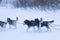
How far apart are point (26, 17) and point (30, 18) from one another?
6cm

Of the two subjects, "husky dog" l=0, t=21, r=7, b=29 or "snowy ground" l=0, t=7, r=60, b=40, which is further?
"husky dog" l=0, t=21, r=7, b=29

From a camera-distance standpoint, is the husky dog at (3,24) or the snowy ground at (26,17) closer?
the snowy ground at (26,17)

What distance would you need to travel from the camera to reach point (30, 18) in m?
1.77

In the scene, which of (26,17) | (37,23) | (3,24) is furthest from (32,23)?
(3,24)

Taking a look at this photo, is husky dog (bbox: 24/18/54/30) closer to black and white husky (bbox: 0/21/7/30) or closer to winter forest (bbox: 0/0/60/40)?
winter forest (bbox: 0/0/60/40)

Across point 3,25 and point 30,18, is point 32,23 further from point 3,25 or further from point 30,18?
point 3,25

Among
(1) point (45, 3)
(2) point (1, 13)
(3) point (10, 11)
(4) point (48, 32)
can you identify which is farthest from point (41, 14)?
(2) point (1, 13)

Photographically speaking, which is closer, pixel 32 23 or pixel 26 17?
pixel 32 23

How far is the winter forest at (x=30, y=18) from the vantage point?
1664mm

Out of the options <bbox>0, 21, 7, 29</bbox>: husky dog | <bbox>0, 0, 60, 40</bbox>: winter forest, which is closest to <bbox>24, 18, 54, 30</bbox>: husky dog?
<bbox>0, 0, 60, 40</bbox>: winter forest

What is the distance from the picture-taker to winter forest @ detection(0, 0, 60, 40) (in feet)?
5.46

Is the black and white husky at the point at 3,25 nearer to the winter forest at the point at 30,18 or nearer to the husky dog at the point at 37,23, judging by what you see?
the winter forest at the point at 30,18

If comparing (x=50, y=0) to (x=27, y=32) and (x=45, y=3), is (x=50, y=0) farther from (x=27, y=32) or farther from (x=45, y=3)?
(x=27, y=32)

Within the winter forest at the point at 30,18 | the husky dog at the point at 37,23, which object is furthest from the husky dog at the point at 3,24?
the husky dog at the point at 37,23
